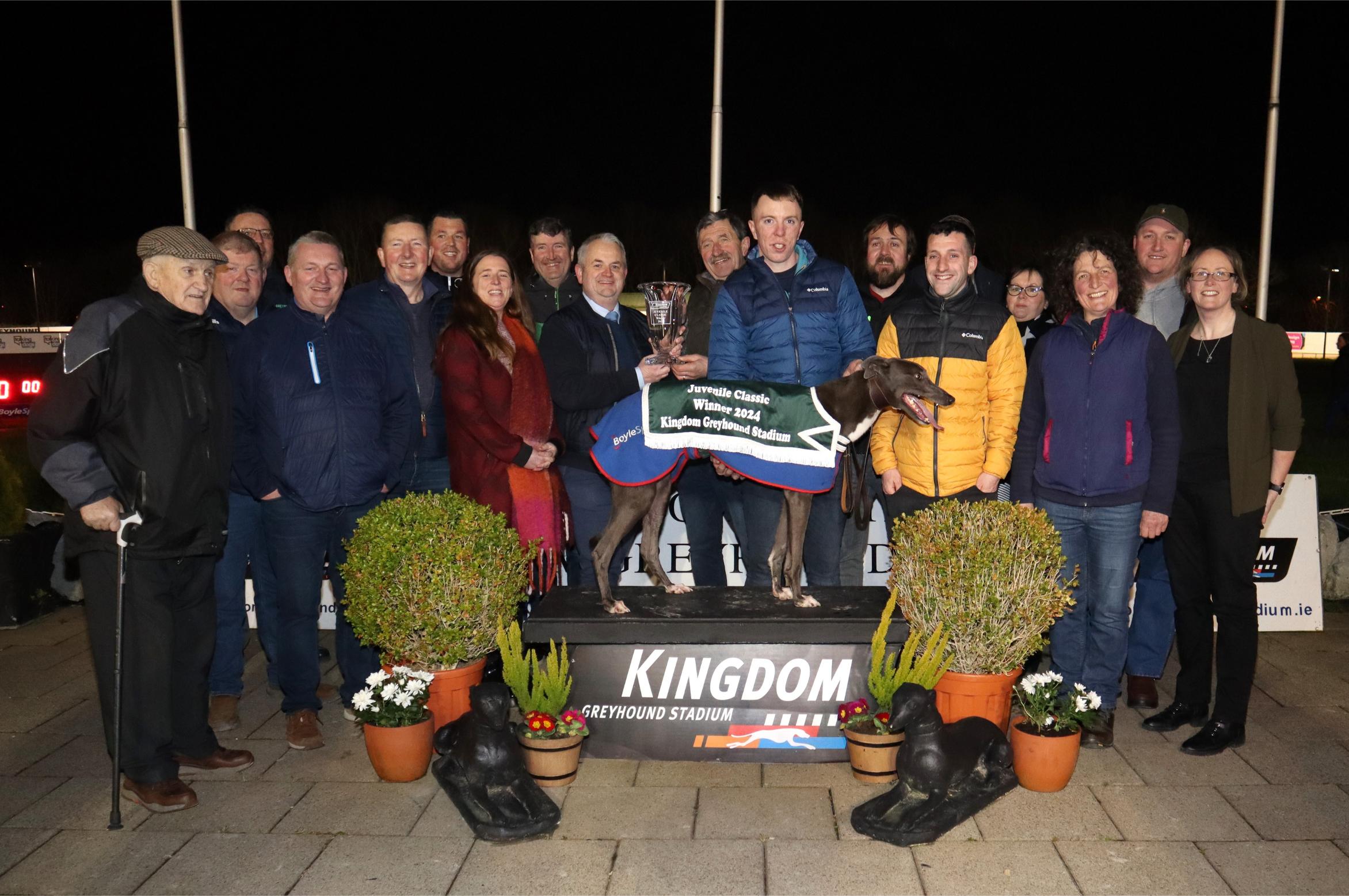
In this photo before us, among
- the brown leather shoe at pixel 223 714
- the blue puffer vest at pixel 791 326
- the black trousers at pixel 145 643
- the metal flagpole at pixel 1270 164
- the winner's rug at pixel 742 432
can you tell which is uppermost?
the metal flagpole at pixel 1270 164

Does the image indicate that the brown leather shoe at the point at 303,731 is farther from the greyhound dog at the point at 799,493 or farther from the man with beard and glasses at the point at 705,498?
the man with beard and glasses at the point at 705,498

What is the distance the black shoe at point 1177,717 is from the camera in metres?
4.96

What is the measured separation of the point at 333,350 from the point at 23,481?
Result: 4561mm

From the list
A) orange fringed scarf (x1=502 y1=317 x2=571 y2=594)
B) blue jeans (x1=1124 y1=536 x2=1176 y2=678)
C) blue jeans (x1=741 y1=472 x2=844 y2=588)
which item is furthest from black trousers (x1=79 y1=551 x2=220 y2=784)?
blue jeans (x1=1124 y1=536 x2=1176 y2=678)

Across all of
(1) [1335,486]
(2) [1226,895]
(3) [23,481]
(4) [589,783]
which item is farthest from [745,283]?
(1) [1335,486]

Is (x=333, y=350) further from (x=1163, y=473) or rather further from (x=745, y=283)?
(x=1163, y=473)

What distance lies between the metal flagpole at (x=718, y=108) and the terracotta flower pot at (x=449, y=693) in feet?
18.9

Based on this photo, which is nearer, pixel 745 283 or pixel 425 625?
pixel 425 625

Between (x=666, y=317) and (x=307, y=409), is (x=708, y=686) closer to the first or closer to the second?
(x=666, y=317)

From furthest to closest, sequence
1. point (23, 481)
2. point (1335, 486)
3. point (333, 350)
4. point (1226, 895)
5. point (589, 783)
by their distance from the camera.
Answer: point (1335, 486) → point (23, 481) → point (333, 350) → point (589, 783) → point (1226, 895)

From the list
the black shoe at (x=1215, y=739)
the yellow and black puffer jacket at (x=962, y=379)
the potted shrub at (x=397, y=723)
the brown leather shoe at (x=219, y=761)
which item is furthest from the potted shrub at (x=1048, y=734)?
the brown leather shoe at (x=219, y=761)

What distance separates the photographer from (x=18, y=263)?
134 feet

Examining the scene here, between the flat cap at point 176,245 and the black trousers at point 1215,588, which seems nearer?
the flat cap at point 176,245

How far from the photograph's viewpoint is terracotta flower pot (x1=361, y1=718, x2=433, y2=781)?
4.30 m
